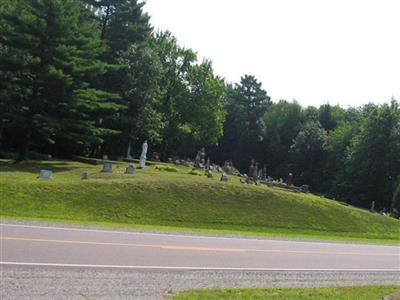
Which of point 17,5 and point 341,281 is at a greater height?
point 17,5

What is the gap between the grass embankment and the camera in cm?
2108

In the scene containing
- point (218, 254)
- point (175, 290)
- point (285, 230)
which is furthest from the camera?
point (285, 230)

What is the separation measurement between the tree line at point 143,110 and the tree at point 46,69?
0.08m

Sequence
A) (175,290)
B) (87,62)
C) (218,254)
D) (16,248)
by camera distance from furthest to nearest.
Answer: (87,62)
(218,254)
(16,248)
(175,290)

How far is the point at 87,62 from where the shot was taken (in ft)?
118

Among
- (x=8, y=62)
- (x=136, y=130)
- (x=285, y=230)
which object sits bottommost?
(x=285, y=230)

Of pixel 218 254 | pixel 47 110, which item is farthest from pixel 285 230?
pixel 47 110

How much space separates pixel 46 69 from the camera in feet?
109

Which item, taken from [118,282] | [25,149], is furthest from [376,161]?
[118,282]

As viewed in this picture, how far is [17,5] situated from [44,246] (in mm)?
30366

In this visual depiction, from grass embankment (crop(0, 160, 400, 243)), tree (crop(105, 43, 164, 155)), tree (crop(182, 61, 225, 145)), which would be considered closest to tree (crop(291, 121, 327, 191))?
tree (crop(182, 61, 225, 145))

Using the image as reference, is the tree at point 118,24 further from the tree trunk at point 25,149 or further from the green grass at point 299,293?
the green grass at point 299,293

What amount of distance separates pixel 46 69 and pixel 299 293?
26.9 metres

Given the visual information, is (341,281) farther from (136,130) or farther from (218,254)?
(136,130)
